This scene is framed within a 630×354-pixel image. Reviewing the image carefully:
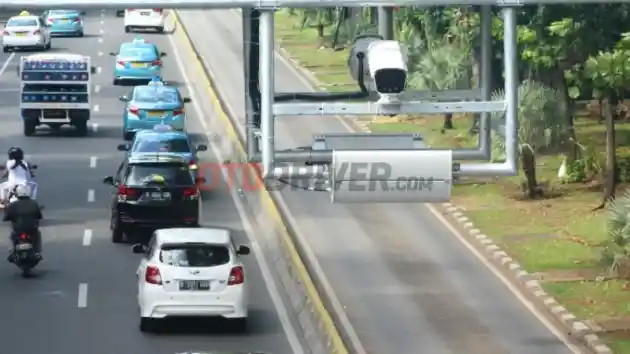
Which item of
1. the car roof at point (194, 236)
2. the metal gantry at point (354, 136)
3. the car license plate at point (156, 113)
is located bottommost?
the car roof at point (194, 236)

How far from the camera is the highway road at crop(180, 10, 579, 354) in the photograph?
85.2 ft

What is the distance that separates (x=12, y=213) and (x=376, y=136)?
53.2 ft

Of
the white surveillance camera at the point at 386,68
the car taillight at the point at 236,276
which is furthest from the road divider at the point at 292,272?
the white surveillance camera at the point at 386,68

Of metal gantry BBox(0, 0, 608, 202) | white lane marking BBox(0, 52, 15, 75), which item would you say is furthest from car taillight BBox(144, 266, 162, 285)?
white lane marking BBox(0, 52, 15, 75)

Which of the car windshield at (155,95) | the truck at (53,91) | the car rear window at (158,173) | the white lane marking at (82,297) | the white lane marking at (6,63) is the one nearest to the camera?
the white lane marking at (82,297)

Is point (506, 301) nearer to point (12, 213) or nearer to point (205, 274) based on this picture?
point (205, 274)

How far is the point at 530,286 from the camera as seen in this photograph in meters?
29.8

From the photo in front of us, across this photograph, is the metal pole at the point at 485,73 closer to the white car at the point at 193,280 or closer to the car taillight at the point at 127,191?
the white car at the point at 193,280

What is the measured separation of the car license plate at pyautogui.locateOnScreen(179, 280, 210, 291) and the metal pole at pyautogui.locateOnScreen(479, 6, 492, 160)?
9804 millimetres

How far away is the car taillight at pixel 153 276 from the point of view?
84.6 ft

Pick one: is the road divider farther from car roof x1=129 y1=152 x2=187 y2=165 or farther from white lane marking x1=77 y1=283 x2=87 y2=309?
white lane marking x1=77 y1=283 x2=87 y2=309

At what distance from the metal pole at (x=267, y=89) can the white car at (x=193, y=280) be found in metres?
10.8

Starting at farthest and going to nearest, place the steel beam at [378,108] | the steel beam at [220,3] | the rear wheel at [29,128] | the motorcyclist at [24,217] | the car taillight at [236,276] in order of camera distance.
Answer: the rear wheel at [29,128] < the motorcyclist at [24,217] < the car taillight at [236,276] < the steel beam at [220,3] < the steel beam at [378,108]

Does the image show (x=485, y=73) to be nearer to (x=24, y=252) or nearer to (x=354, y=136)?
(x=354, y=136)
